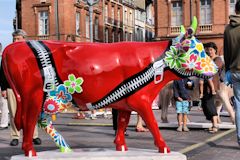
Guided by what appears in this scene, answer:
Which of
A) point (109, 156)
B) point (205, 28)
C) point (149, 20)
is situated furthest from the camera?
point (149, 20)

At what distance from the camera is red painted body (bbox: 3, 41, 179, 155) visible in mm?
6418

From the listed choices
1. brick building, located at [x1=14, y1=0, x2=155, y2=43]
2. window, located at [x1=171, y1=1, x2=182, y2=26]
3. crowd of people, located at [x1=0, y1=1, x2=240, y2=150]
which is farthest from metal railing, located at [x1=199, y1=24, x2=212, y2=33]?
crowd of people, located at [x1=0, y1=1, x2=240, y2=150]

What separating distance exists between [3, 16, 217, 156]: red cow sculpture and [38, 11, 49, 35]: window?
145 ft

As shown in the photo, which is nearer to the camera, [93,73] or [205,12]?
[93,73]

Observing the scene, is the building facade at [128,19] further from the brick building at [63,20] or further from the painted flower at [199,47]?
the painted flower at [199,47]

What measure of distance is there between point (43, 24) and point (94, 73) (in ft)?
147

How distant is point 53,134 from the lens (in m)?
6.85

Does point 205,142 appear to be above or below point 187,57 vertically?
below

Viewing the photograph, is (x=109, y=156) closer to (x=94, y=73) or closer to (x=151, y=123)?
(x=151, y=123)

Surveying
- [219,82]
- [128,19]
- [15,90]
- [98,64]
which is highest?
[128,19]

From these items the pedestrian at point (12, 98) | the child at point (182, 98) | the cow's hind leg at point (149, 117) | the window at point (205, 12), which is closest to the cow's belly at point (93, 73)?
the cow's hind leg at point (149, 117)

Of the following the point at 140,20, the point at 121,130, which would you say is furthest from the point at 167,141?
the point at 140,20

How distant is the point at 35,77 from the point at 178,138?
4413 millimetres

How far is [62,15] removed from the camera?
160 feet
